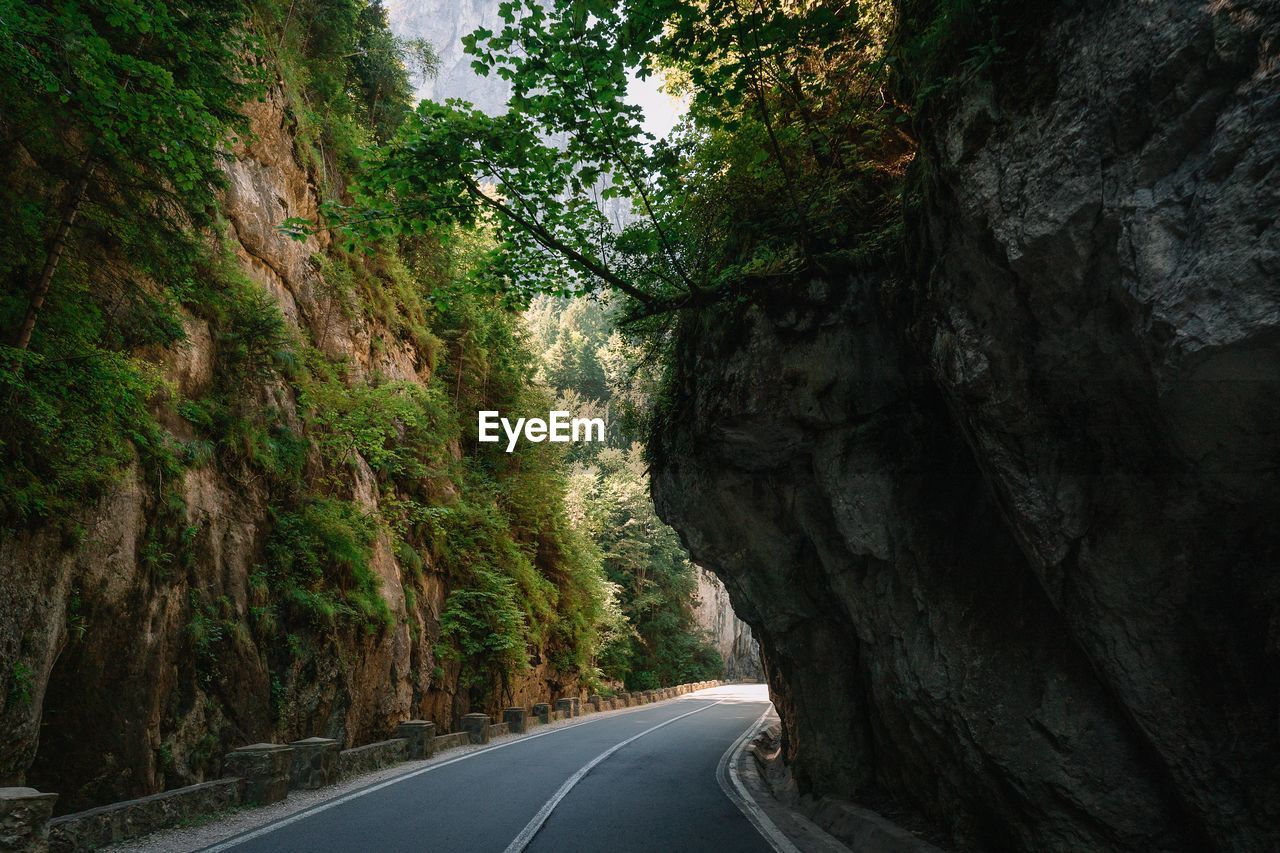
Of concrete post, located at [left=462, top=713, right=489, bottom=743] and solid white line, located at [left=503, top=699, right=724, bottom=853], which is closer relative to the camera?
solid white line, located at [left=503, top=699, right=724, bottom=853]

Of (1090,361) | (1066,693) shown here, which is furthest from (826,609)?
(1090,361)

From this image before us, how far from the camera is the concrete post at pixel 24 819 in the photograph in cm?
467

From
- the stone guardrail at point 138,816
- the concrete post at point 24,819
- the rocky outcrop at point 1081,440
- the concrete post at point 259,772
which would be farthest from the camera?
the concrete post at point 259,772

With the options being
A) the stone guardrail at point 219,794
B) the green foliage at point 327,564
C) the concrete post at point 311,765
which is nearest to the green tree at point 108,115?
the stone guardrail at point 219,794

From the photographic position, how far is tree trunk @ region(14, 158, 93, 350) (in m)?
6.52

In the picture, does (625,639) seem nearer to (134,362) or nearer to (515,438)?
(515,438)

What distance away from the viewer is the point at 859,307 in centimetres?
724

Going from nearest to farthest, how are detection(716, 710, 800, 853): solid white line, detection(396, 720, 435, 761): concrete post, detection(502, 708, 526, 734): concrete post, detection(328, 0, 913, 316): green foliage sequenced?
1. detection(328, 0, 913, 316): green foliage
2. detection(716, 710, 800, 853): solid white line
3. detection(396, 720, 435, 761): concrete post
4. detection(502, 708, 526, 734): concrete post

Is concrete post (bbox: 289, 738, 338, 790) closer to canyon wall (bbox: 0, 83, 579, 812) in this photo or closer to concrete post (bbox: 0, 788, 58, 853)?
canyon wall (bbox: 0, 83, 579, 812)

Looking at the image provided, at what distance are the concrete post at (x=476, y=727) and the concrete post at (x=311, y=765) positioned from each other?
→ 587 cm

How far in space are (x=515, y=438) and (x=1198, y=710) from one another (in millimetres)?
21728

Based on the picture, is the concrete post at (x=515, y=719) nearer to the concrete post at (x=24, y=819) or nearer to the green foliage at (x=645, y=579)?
the concrete post at (x=24, y=819)

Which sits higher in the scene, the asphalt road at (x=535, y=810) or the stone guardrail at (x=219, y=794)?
the stone guardrail at (x=219, y=794)

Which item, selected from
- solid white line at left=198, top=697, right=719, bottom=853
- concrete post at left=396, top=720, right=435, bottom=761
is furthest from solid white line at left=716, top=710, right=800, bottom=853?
concrete post at left=396, top=720, right=435, bottom=761
